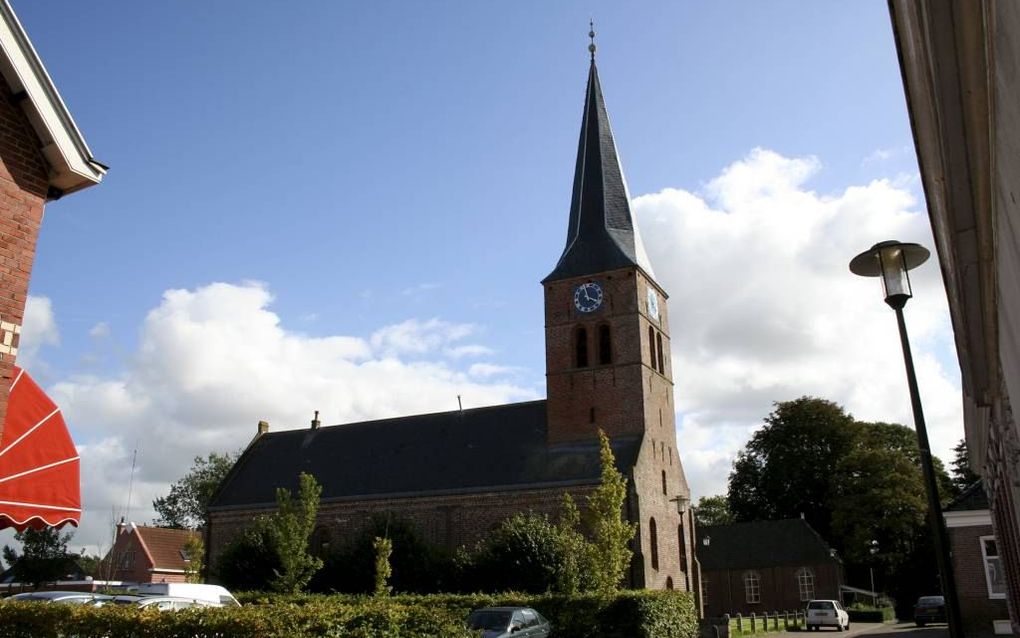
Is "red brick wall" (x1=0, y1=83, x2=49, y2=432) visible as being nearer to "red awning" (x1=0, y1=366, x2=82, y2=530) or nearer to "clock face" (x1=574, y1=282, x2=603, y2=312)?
"red awning" (x1=0, y1=366, x2=82, y2=530)

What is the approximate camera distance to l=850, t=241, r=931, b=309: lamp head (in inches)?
341

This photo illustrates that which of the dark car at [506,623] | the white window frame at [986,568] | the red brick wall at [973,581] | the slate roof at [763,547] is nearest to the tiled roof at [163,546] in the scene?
the slate roof at [763,547]

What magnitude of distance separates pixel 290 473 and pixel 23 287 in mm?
38406

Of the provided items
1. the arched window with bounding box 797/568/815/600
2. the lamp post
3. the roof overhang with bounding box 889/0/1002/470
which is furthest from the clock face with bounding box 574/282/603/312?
the roof overhang with bounding box 889/0/1002/470

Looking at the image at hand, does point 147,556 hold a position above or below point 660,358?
below

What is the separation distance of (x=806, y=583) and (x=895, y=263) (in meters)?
49.6

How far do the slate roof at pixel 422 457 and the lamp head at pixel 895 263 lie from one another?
80.9ft

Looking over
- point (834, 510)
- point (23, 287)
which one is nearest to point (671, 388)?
point (834, 510)

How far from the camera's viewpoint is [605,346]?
36.8m

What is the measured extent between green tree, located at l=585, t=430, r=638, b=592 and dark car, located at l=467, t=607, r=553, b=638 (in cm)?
733

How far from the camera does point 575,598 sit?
73.6 ft

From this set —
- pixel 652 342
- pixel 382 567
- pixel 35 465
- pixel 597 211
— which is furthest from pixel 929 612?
pixel 35 465

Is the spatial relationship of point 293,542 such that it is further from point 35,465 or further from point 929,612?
point 929,612

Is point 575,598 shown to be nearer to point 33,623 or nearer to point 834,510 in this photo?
point 33,623
